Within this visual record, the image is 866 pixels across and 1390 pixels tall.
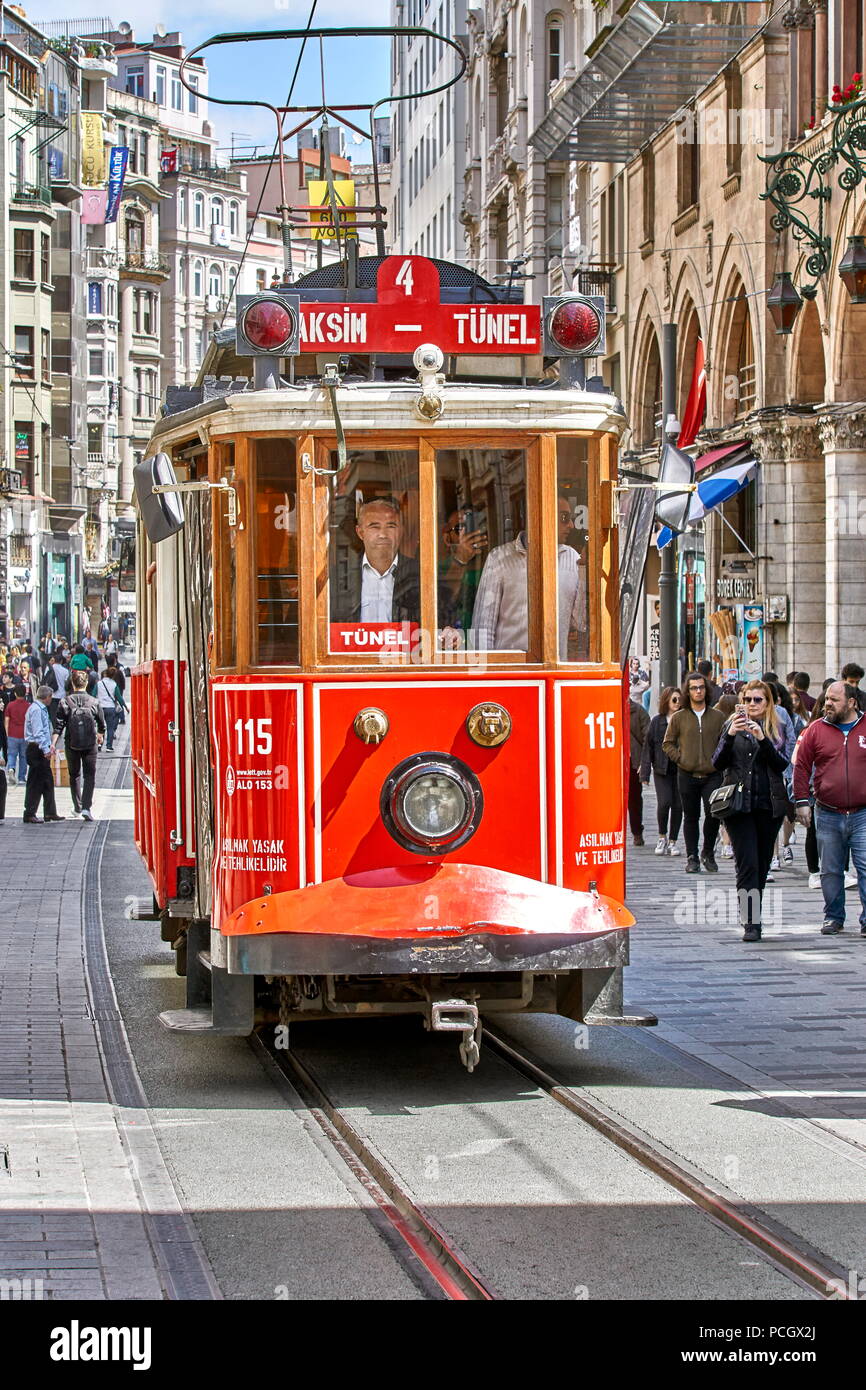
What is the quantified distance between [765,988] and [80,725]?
14.3 m

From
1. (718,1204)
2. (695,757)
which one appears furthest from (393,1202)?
(695,757)

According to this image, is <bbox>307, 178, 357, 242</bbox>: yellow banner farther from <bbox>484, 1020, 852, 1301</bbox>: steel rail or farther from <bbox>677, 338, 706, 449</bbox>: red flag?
<bbox>677, 338, 706, 449</bbox>: red flag

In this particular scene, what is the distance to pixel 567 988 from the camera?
9.45 metres

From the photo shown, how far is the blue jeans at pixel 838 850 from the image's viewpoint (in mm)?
14633

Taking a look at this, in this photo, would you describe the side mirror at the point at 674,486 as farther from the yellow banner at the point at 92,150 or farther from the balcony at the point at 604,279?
the yellow banner at the point at 92,150

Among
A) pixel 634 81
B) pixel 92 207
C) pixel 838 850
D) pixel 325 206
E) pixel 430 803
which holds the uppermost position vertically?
pixel 92 207

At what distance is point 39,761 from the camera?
80.5 ft

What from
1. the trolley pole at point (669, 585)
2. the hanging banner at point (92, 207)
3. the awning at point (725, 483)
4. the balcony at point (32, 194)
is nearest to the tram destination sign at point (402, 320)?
the trolley pole at point (669, 585)

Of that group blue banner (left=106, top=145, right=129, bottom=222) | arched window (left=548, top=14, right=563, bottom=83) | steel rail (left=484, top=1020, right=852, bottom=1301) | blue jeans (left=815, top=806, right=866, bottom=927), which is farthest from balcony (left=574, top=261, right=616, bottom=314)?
blue banner (left=106, top=145, right=129, bottom=222)

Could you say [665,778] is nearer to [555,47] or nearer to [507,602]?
[507,602]

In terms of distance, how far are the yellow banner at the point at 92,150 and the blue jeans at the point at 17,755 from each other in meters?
62.4
